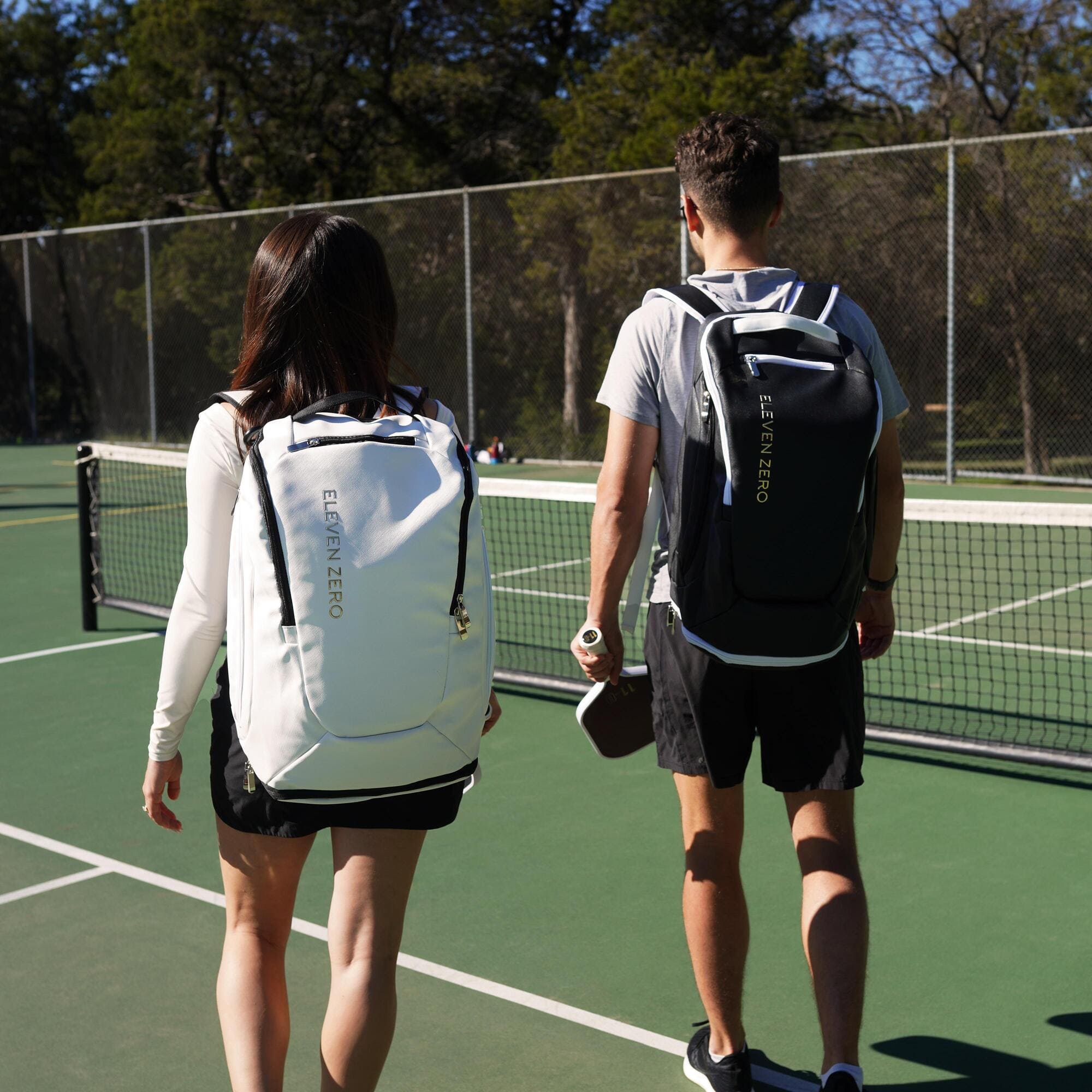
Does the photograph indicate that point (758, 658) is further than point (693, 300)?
No

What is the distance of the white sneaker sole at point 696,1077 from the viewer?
9.45 ft

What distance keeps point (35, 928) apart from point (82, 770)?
1477mm

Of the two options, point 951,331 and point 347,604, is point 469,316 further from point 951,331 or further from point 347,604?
point 347,604

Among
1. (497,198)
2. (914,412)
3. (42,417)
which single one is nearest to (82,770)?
(914,412)

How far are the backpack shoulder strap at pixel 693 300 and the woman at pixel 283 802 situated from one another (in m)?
0.58

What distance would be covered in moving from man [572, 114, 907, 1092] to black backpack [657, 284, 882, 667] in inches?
4.4

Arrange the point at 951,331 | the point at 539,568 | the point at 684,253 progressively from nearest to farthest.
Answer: the point at 539,568 → the point at 951,331 → the point at 684,253

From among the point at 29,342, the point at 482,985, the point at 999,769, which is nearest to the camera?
the point at 482,985

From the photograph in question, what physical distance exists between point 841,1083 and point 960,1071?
21.2 inches

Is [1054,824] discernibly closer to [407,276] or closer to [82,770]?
[82,770]

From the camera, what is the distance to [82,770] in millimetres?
5254

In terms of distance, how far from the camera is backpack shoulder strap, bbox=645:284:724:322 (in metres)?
2.63

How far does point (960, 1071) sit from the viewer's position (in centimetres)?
299

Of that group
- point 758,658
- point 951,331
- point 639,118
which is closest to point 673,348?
point 758,658
